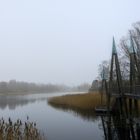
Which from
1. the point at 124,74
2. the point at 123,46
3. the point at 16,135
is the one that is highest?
the point at 123,46

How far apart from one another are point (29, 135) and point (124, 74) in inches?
1139

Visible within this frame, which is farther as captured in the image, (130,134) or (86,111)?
(86,111)

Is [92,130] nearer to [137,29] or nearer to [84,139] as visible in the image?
[84,139]

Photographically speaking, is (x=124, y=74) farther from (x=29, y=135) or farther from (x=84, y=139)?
(x=29, y=135)

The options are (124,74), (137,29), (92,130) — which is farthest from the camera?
(124,74)

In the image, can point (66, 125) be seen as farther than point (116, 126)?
Yes

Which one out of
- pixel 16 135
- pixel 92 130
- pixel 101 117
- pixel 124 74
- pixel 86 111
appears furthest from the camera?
pixel 124 74

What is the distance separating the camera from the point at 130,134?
1942 centimetres

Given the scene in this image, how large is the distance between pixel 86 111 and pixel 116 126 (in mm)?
10397

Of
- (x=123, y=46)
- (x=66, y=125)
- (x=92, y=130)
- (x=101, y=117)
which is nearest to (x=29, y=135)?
(x=92, y=130)

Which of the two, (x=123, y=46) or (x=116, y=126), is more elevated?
(x=123, y=46)

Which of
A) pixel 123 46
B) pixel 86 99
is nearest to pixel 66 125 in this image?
pixel 86 99

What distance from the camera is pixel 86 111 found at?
108 ft

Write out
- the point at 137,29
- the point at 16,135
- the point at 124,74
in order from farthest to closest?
the point at 124,74 < the point at 137,29 < the point at 16,135
